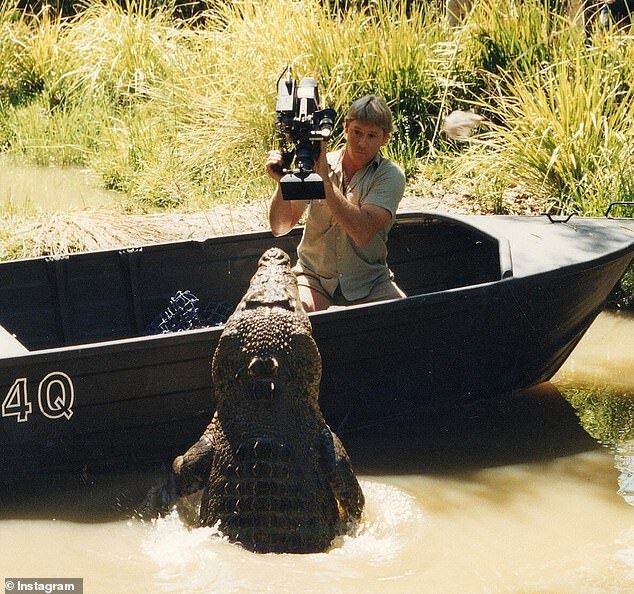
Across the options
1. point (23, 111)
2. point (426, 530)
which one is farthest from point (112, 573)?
point (23, 111)

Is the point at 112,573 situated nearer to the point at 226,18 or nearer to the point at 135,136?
the point at 135,136

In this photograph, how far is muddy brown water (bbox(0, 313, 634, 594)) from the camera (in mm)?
3850

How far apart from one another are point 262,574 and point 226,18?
763 centimetres

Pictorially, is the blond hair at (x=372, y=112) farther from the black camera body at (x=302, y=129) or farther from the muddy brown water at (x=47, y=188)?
the muddy brown water at (x=47, y=188)

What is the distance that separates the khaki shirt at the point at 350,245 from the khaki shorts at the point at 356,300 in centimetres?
2

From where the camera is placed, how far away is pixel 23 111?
33.2ft

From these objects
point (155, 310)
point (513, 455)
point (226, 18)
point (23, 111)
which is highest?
point (226, 18)

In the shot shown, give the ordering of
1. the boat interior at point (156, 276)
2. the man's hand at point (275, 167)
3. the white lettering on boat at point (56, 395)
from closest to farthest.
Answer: the white lettering on boat at point (56, 395), the man's hand at point (275, 167), the boat interior at point (156, 276)

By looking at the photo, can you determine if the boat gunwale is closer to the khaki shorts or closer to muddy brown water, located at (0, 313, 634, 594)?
the khaki shorts

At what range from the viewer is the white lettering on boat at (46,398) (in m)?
4.27

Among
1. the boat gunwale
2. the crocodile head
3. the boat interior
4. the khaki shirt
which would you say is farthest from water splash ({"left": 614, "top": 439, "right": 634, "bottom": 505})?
the crocodile head

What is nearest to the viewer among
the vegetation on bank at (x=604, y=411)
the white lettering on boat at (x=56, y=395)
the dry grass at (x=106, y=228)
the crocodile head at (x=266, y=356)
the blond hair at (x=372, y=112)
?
the crocodile head at (x=266, y=356)

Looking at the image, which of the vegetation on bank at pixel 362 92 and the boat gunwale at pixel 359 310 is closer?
the boat gunwale at pixel 359 310

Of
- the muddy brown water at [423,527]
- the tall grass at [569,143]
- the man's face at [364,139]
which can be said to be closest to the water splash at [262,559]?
the muddy brown water at [423,527]
